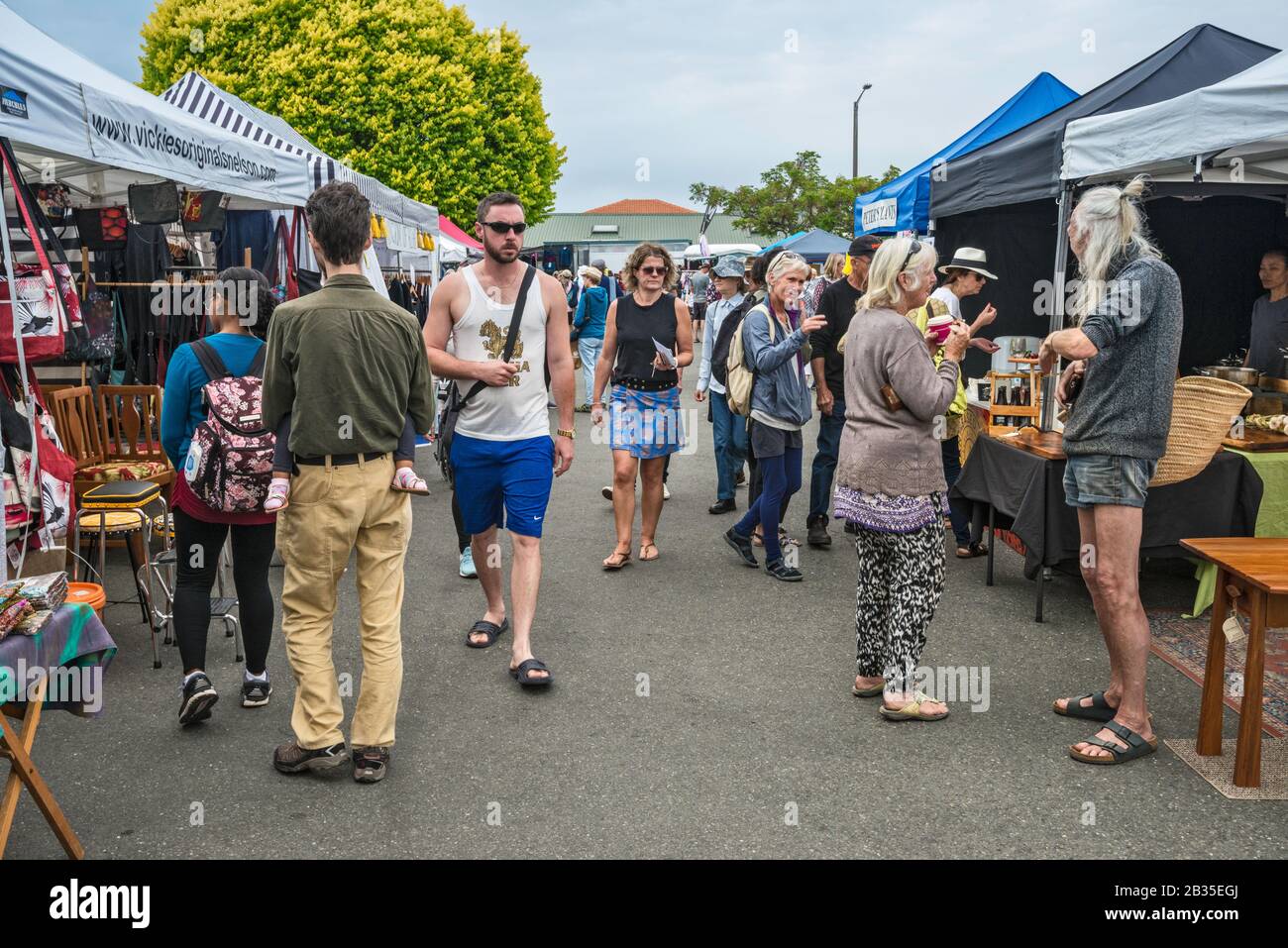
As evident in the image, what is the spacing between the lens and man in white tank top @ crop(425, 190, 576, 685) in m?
4.53

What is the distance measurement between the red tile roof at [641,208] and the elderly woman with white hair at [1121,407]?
10403cm

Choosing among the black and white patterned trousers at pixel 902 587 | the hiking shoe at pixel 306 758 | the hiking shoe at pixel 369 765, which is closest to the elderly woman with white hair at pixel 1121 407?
the black and white patterned trousers at pixel 902 587

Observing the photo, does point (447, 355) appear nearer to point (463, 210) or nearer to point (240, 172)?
point (240, 172)

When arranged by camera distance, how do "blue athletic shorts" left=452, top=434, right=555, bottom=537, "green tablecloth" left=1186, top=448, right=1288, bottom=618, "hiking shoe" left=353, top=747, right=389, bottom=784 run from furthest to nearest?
1. "green tablecloth" left=1186, top=448, right=1288, bottom=618
2. "blue athletic shorts" left=452, top=434, right=555, bottom=537
3. "hiking shoe" left=353, top=747, right=389, bottom=784

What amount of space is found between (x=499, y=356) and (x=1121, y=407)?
8.28 feet

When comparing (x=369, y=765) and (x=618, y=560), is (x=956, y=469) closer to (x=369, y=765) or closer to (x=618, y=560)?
(x=618, y=560)

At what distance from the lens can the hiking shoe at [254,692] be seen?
4.38m

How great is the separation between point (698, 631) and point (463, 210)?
2869 centimetres

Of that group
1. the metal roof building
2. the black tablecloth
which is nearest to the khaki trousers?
the black tablecloth

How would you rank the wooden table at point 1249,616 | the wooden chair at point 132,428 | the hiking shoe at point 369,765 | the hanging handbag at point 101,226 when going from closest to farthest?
the wooden table at point 1249,616 < the hiking shoe at point 369,765 < the wooden chair at point 132,428 < the hanging handbag at point 101,226

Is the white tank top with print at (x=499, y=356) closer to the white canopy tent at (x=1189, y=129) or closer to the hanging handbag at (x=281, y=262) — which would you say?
the white canopy tent at (x=1189, y=129)

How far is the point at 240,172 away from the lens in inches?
277

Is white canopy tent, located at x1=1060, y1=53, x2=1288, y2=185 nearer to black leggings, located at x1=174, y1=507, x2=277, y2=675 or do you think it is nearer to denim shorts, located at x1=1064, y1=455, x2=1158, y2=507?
denim shorts, located at x1=1064, y1=455, x2=1158, y2=507

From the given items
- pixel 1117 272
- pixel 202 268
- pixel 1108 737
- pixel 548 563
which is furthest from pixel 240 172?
pixel 1108 737
